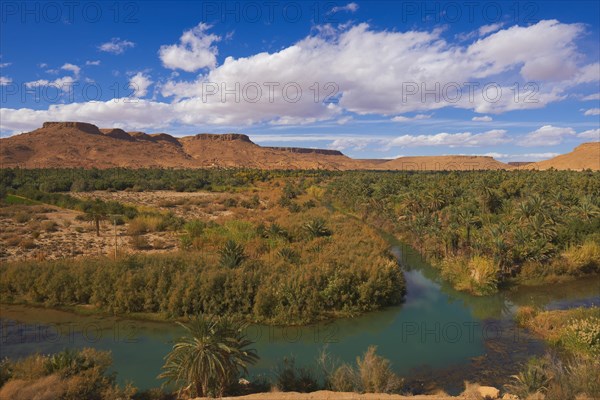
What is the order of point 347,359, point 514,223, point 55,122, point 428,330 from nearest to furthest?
point 347,359, point 428,330, point 514,223, point 55,122

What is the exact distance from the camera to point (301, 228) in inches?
1192

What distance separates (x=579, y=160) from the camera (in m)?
142

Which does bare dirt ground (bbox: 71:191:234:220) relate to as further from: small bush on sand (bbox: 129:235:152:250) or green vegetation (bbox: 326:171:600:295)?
green vegetation (bbox: 326:171:600:295)

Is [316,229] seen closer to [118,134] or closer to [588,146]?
[118,134]

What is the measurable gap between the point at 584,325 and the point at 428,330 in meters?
5.97

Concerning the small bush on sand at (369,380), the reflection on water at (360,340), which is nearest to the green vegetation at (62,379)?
the reflection on water at (360,340)

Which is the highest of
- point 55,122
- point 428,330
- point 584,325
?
point 55,122

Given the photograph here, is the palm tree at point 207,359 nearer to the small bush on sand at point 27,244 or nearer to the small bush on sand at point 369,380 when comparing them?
the small bush on sand at point 369,380

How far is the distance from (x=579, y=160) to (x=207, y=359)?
557 feet

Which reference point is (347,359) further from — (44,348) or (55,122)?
(55,122)

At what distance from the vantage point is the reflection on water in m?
13.9

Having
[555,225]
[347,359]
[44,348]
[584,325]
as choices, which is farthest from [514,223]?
[44,348]

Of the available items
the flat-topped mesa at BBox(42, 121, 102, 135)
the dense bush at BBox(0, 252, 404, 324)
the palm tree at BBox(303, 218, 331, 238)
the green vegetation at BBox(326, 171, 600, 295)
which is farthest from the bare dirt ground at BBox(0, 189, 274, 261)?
the flat-topped mesa at BBox(42, 121, 102, 135)

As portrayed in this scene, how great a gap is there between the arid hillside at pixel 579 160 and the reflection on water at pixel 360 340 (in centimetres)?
14118
